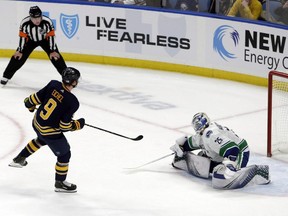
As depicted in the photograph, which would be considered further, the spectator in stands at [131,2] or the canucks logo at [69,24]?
the canucks logo at [69,24]

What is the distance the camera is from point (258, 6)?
10.7 meters

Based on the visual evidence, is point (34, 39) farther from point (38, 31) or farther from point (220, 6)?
point (220, 6)

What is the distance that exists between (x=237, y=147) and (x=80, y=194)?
1313 millimetres

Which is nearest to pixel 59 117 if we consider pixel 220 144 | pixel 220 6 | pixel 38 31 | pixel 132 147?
pixel 220 144

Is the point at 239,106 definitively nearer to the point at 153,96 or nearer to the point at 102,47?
the point at 153,96

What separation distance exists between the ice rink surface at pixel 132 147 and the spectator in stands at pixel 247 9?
2.79ft

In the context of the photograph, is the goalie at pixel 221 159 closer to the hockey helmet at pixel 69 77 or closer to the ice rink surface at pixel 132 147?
the ice rink surface at pixel 132 147

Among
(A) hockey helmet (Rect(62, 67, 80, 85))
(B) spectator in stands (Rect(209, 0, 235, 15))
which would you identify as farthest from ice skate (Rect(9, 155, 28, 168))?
(B) spectator in stands (Rect(209, 0, 235, 15))

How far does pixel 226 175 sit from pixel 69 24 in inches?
217

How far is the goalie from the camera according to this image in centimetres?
712

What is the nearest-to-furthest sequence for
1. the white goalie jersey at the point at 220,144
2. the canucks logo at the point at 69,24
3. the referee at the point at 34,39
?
the white goalie jersey at the point at 220,144, the referee at the point at 34,39, the canucks logo at the point at 69,24

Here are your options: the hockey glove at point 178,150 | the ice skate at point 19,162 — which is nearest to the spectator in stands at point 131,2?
the hockey glove at point 178,150

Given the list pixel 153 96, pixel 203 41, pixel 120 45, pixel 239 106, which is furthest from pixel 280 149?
pixel 120 45

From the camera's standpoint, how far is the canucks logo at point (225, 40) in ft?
35.9
